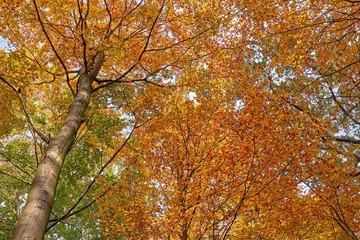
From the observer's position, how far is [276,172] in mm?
8055

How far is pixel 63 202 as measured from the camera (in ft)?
33.0

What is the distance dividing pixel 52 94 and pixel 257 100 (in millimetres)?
7145

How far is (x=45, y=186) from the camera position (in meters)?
3.45

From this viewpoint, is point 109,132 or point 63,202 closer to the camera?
point 109,132

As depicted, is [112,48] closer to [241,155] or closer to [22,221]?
[22,221]

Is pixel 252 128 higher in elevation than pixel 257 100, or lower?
lower

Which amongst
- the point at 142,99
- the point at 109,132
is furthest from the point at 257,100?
the point at 109,132

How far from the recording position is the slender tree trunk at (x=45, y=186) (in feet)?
9.86

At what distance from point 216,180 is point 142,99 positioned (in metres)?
3.01

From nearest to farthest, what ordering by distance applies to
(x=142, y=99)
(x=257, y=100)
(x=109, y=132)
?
1. (x=109, y=132)
2. (x=142, y=99)
3. (x=257, y=100)

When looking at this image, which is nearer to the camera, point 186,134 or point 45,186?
→ point 45,186

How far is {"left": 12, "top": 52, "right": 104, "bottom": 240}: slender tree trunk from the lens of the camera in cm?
301

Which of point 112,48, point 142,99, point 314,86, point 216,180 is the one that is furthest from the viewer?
A: point 314,86

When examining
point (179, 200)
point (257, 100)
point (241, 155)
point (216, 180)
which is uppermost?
point (257, 100)
